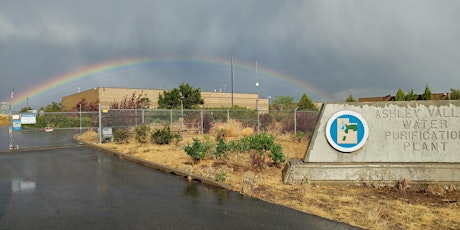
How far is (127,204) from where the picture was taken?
6.35 metres

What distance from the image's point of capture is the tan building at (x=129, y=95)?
5279 centimetres

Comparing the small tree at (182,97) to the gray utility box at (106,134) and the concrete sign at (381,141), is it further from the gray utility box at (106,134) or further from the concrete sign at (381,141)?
the concrete sign at (381,141)

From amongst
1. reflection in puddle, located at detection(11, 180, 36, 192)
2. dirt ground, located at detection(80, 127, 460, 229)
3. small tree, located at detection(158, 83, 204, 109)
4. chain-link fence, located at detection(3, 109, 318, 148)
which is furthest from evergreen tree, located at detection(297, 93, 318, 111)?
reflection in puddle, located at detection(11, 180, 36, 192)

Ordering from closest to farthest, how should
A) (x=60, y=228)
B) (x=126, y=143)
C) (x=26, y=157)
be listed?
(x=60, y=228) < (x=26, y=157) < (x=126, y=143)

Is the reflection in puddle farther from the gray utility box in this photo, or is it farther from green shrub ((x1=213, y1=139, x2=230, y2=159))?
the gray utility box

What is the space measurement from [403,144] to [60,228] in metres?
7.75

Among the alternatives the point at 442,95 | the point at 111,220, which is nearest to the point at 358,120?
the point at 111,220

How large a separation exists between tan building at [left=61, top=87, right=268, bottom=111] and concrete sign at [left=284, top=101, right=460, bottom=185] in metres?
30.8

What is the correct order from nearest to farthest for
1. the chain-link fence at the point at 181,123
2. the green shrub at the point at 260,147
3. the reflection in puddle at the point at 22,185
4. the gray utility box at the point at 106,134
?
1. the reflection in puddle at the point at 22,185
2. the green shrub at the point at 260,147
3. the gray utility box at the point at 106,134
4. the chain-link fence at the point at 181,123

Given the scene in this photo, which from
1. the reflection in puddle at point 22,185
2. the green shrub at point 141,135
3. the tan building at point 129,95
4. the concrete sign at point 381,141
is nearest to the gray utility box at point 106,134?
the green shrub at point 141,135

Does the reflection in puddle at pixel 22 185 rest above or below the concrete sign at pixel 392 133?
below

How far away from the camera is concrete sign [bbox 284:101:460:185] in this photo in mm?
7902

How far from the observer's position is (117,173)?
9.65m

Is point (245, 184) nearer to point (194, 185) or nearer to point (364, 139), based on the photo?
point (194, 185)
